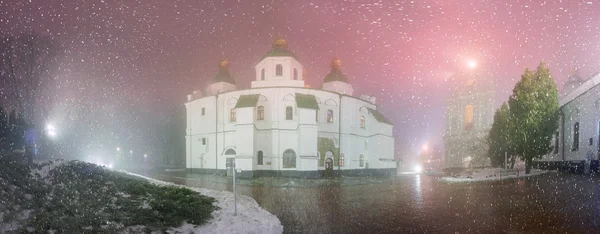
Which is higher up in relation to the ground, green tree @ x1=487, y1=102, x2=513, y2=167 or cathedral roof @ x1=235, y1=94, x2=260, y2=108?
cathedral roof @ x1=235, y1=94, x2=260, y2=108

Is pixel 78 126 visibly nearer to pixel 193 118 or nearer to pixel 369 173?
pixel 193 118

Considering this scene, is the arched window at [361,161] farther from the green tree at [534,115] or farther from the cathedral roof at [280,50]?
the green tree at [534,115]

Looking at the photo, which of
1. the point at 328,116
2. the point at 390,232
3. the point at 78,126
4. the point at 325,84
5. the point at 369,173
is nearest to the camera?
the point at 390,232

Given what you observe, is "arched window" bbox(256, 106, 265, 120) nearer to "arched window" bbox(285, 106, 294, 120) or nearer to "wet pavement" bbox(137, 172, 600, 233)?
"arched window" bbox(285, 106, 294, 120)

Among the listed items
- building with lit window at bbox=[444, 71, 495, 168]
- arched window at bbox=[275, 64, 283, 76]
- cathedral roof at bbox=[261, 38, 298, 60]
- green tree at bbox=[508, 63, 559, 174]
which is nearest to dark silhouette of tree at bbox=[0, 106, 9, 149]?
cathedral roof at bbox=[261, 38, 298, 60]

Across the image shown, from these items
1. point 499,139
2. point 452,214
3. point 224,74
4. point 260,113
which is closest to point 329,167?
point 260,113

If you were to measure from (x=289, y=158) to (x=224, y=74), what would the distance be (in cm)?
1838

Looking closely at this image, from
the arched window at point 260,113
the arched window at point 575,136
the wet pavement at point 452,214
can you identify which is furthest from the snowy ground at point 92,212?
the arched window at point 575,136

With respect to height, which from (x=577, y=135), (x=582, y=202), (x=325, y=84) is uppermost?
(x=325, y=84)

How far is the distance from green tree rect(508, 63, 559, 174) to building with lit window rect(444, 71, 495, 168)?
30825mm

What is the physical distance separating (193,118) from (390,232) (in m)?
38.3

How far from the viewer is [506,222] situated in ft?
33.0

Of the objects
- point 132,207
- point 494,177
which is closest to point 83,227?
point 132,207

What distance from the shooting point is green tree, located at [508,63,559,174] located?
29953 mm
